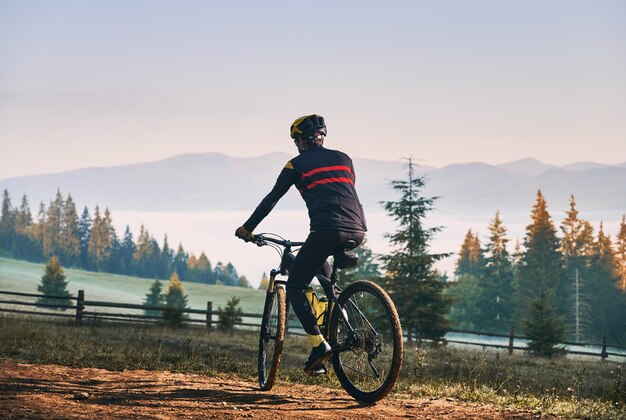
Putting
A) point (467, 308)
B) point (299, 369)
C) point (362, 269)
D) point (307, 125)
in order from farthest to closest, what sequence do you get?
1. point (467, 308)
2. point (362, 269)
3. point (299, 369)
4. point (307, 125)

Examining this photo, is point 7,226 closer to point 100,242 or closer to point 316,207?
point 100,242

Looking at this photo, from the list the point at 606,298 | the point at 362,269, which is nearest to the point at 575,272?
the point at 606,298

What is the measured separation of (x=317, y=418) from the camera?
5.77 m

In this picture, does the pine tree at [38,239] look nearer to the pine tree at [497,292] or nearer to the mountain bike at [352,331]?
the pine tree at [497,292]

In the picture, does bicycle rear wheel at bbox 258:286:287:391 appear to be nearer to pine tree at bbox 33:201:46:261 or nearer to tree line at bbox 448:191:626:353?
tree line at bbox 448:191:626:353

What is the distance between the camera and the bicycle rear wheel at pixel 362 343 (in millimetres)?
6398

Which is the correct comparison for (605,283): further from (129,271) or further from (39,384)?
(129,271)

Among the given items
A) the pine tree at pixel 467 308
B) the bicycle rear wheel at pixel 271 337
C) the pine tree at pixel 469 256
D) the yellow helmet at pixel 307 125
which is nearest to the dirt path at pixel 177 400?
the bicycle rear wheel at pixel 271 337

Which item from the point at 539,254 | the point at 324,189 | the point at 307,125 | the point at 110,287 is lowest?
the point at 110,287

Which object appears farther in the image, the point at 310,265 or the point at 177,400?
the point at 310,265

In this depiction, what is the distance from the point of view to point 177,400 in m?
6.37

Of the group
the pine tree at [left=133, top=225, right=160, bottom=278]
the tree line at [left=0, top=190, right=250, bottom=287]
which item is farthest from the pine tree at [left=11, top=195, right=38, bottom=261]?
the pine tree at [left=133, top=225, right=160, bottom=278]

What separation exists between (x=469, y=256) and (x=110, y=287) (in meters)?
57.2

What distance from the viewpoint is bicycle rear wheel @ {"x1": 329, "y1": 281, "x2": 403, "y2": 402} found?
6.40m
